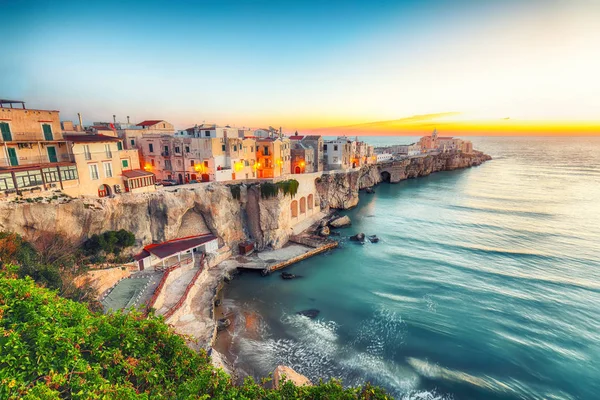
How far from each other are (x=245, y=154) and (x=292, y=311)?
27589 mm

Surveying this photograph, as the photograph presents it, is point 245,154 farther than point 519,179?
No

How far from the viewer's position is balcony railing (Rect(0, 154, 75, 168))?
22.3 meters

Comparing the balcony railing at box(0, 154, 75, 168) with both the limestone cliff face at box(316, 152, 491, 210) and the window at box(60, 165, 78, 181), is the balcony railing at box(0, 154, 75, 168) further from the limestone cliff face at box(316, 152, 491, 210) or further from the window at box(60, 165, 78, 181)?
the limestone cliff face at box(316, 152, 491, 210)

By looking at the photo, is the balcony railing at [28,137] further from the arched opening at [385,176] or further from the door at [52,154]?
the arched opening at [385,176]

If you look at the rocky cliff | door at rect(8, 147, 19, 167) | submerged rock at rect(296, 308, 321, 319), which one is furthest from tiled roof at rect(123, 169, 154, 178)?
submerged rock at rect(296, 308, 321, 319)

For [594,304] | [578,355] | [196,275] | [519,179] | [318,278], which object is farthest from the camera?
[519,179]

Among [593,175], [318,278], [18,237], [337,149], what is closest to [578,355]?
[318,278]

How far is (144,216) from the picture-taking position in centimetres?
2828

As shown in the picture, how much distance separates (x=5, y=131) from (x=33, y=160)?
2820mm

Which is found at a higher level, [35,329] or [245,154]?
[245,154]

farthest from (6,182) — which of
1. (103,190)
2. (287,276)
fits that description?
(287,276)

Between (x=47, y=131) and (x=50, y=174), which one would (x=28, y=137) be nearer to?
(x=47, y=131)

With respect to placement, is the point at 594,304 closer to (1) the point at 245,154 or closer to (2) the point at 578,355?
(2) the point at 578,355

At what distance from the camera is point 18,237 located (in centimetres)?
1964
